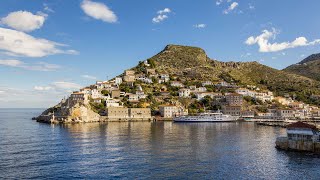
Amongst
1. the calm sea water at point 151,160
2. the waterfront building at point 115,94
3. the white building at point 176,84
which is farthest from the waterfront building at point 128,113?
the calm sea water at point 151,160

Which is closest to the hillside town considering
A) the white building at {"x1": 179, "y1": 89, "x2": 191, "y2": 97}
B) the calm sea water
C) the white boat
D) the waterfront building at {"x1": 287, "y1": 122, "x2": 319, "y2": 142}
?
the white building at {"x1": 179, "y1": 89, "x2": 191, "y2": 97}

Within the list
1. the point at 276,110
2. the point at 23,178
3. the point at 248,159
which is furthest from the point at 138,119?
the point at 23,178

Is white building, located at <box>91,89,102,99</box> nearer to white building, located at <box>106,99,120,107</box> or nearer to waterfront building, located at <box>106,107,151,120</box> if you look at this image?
white building, located at <box>106,99,120,107</box>

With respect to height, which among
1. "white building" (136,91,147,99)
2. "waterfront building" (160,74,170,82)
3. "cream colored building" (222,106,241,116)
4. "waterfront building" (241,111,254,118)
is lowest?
"waterfront building" (241,111,254,118)

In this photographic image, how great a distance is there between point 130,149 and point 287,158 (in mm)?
25064

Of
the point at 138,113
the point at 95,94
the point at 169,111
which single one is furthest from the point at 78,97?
the point at 169,111

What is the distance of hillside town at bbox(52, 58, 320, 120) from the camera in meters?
141

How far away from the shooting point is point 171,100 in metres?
158

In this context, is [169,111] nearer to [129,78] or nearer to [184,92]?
[184,92]

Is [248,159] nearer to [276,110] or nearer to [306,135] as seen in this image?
[306,135]

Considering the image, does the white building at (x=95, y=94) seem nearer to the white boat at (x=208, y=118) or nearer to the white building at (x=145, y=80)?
the white building at (x=145, y=80)

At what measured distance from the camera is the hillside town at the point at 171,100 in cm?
14100

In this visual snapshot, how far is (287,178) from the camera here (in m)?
39.8

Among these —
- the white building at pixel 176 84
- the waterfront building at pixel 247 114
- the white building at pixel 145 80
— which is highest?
the white building at pixel 145 80
